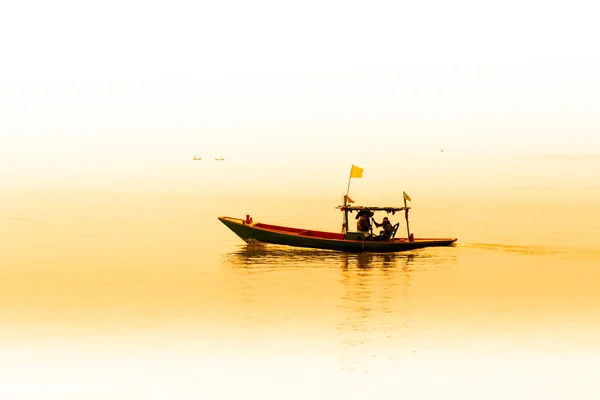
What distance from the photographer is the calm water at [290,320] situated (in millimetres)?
19406

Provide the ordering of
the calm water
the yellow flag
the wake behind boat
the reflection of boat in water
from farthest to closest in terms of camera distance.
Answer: the wake behind boat
the yellow flag
the reflection of boat in water
the calm water

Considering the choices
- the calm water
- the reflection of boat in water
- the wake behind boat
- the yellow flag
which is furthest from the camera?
the wake behind boat

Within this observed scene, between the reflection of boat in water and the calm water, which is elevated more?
the reflection of boat in water

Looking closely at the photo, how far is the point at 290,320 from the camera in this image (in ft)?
85.5

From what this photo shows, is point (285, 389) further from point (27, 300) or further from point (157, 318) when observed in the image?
point (27, 300)

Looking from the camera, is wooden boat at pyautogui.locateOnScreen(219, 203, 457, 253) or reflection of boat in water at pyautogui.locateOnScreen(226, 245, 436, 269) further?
wooden boat at pyautogui.locateOnScreen(219, 203, 457, 253)

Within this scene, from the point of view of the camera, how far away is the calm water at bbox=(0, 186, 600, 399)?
19406 mm

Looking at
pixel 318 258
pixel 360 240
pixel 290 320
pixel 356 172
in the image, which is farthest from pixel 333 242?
pixel 290 320

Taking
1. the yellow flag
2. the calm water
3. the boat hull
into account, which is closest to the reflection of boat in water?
the calm water

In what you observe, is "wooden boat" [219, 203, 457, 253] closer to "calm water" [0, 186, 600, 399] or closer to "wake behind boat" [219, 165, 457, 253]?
"wake behind boat" [219, 165, 457, 253]

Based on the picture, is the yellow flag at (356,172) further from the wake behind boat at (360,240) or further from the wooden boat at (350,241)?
the wooden boat at (350,241)

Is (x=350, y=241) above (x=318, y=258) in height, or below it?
above

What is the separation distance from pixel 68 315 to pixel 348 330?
7.85m

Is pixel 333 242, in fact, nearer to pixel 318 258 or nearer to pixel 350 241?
pixel 350 241
